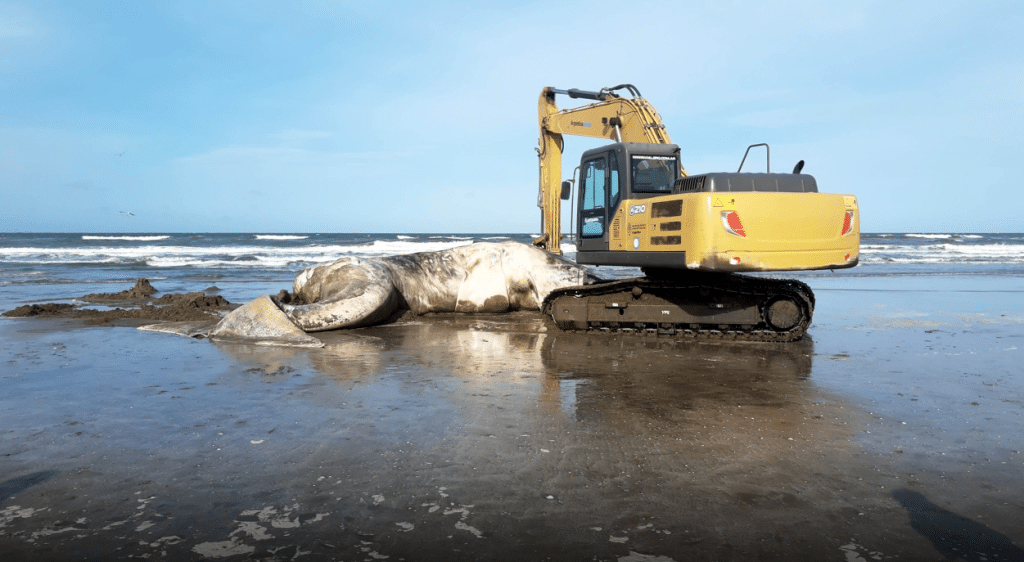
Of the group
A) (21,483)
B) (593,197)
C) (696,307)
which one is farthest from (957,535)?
(593,197)

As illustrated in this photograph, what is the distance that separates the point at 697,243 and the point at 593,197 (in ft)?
7.62

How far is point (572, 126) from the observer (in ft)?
41.1

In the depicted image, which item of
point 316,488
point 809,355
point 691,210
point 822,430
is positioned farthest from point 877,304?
point 316,488

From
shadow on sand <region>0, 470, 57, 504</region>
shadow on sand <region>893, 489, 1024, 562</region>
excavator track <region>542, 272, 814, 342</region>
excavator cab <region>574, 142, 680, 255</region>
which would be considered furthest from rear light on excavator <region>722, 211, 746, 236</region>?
shadow on sand <region>0, 470, 57, 504</region>

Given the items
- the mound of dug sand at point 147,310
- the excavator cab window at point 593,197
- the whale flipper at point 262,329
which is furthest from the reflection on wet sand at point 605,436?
the mound of dug sand at point 147,310

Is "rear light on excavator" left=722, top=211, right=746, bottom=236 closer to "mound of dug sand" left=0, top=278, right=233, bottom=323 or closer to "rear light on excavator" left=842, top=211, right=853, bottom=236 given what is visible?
"rear light on excavator" left=842, top=211, right=853, bottom=236

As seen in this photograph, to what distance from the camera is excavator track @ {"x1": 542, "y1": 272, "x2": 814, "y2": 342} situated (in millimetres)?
8531

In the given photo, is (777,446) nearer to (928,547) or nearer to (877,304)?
(928,547)

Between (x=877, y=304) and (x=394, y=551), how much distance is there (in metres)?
12.2

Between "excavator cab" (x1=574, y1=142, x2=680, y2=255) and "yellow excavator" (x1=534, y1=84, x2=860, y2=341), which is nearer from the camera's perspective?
"yellow excavator" (x1=534, y1=84, x2=860, y2=341)

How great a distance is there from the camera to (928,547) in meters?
2.71

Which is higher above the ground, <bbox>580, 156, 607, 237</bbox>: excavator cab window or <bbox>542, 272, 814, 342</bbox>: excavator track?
<bbox>580, 156, 607, 237</bbox>: excavator cab window

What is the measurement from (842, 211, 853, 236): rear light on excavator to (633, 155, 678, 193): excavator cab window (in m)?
2.14

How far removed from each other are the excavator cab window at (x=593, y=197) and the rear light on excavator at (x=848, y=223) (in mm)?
2918
